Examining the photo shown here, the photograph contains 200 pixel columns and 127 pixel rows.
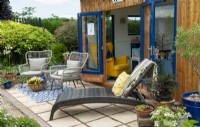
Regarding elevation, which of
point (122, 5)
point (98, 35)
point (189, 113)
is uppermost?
point (122, 5)

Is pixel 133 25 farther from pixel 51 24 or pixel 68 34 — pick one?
pixel 51 24

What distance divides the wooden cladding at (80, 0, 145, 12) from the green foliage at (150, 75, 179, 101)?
211cm

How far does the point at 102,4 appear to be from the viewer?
6750mm

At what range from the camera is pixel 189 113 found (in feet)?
12.5

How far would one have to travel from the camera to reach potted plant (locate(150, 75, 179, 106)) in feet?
13.6

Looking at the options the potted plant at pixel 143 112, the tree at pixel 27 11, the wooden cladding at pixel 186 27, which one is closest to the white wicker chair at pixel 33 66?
the potted plant at pixel 143 112

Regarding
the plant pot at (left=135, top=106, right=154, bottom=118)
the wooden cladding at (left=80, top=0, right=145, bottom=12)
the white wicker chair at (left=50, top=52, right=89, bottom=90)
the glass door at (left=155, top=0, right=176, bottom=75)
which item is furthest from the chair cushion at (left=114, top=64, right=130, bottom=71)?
the plant pot at (left=135, top=106, right=154, bottom=118)

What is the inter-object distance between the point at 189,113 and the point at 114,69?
12.2 feet

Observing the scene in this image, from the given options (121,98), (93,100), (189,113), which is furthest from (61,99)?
(189,113)

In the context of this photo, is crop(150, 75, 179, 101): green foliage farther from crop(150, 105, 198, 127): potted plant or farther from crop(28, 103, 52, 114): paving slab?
crop(28, 103, 52, 114): paving slab

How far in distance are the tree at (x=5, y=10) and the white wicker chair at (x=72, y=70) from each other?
4252 mm

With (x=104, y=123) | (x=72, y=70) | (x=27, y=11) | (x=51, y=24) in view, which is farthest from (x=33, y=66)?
(x=27, y=11)

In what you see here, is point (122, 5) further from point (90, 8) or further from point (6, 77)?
point (6, 77)

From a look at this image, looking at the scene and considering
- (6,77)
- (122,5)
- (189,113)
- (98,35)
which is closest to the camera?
(189,113)
